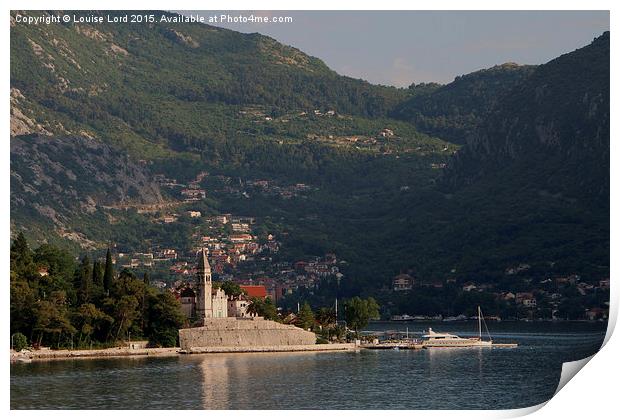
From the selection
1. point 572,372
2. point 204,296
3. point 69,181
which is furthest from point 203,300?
point 69,181

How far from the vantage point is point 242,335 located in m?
59.2

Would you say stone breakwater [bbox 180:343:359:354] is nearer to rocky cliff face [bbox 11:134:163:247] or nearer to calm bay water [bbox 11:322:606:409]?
calm bay water [bbox 11:322:606:409]

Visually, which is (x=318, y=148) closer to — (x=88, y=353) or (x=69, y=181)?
(x=69, y=181)

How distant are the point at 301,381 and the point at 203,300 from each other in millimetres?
19629

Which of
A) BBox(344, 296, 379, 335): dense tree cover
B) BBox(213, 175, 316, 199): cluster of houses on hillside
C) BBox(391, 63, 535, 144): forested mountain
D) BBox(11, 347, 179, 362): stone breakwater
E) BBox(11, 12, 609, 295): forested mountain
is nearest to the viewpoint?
BBox(11, 347, 179, 362): stone breakwater

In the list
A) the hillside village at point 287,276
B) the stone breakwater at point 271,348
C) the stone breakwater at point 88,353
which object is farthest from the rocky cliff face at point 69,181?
the stone breakwater at point 88,353

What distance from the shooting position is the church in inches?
2472

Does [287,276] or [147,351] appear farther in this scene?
[287,276]

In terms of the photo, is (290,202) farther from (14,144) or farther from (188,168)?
(14,144)

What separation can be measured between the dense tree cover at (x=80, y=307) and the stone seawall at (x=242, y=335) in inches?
32.4

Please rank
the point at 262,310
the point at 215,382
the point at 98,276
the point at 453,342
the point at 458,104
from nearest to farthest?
the point at 215,382 < the point at 98,276 < the point at 453,342 < the point at 262,310 < the point at 458,104

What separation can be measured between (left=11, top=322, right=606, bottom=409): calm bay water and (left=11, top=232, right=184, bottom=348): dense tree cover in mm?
1911

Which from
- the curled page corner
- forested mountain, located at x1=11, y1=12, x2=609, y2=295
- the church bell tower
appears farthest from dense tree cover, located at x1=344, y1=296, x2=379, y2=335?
the curled page corner

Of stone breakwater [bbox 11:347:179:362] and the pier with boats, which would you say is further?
the pier with boats
